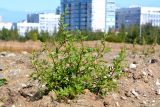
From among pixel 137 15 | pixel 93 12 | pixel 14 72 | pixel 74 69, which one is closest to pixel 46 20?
pixel 93 12

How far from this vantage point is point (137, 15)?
85.5 m

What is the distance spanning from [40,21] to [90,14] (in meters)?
15.3

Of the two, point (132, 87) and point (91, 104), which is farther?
point (132, 87)

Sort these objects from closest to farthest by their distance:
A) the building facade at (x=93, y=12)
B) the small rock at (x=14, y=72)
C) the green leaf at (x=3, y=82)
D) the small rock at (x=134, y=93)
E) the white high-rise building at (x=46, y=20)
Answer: the small rock at (x=134, y=93) → the green leaf at (x=3, y=82) → the small rock at (x=14, y=72) → the building facade at (x=93, y=12) → the white high-rise building at (x=46, y=20)

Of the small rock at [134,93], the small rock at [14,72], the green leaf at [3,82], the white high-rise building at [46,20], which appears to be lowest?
the white high-rise building at [46,20]

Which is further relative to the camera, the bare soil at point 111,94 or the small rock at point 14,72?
the small rock at point 14,72

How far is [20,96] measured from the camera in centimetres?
466

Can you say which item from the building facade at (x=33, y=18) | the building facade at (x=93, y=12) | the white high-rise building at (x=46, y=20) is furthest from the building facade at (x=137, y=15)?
the building facade at (x=33, y=18)

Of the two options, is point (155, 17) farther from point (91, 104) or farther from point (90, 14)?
point (91, 104)

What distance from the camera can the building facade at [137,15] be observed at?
85088 mm

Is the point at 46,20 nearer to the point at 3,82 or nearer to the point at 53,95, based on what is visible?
the point at 3,82

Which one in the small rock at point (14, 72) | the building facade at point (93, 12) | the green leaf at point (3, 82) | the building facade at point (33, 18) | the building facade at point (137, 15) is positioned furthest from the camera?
the building facade at point (33, 18)

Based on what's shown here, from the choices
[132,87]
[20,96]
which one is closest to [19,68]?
[20,96]

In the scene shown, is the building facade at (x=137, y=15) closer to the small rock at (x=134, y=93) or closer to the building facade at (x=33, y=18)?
the building facade at (x=33, y=18)
